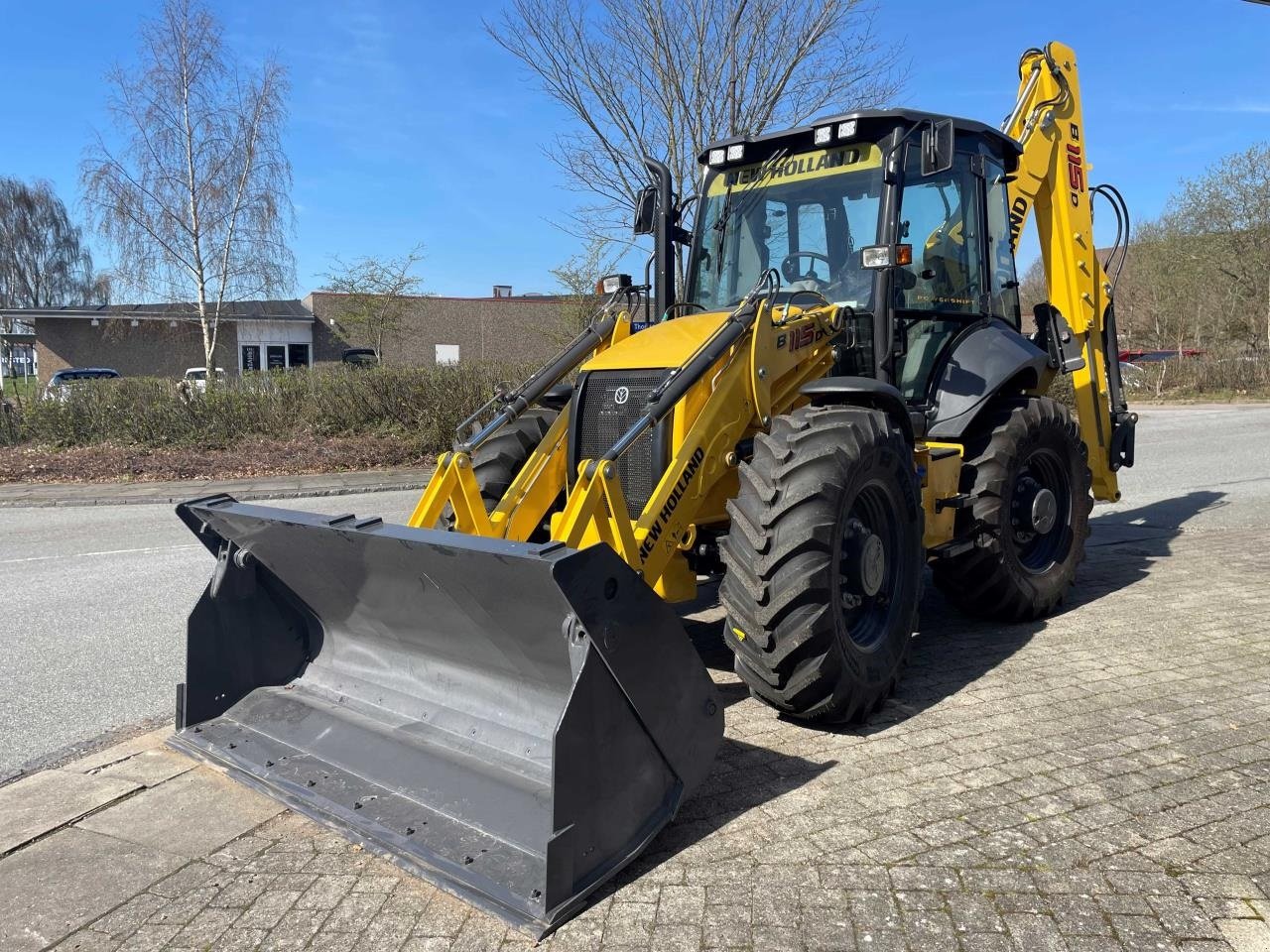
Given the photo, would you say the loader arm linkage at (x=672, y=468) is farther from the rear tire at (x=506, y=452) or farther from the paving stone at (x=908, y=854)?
the paving stone at (x=908, y=854)

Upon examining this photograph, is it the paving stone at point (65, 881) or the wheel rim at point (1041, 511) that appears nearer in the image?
the paving stone at point (65, 881)

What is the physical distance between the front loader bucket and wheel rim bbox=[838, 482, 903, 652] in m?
1.31

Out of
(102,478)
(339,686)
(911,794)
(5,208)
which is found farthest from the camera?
(5,208)

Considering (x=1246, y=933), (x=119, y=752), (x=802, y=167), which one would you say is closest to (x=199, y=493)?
(x=119, y=752)

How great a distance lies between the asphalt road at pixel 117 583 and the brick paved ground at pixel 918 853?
1.99m

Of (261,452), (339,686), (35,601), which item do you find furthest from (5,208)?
(339,686)

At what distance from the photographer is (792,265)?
5.92 m

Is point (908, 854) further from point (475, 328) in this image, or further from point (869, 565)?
point (475, 328)

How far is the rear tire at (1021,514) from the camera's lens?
5902mm

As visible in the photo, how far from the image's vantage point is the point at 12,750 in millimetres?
4535

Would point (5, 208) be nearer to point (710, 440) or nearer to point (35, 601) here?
point (35, 601)

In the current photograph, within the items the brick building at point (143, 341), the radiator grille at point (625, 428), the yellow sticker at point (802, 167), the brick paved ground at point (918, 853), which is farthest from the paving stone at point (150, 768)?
the brick building at point (143, 341)

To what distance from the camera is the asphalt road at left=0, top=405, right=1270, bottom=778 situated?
16.8 ft

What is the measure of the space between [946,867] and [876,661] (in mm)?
1352
